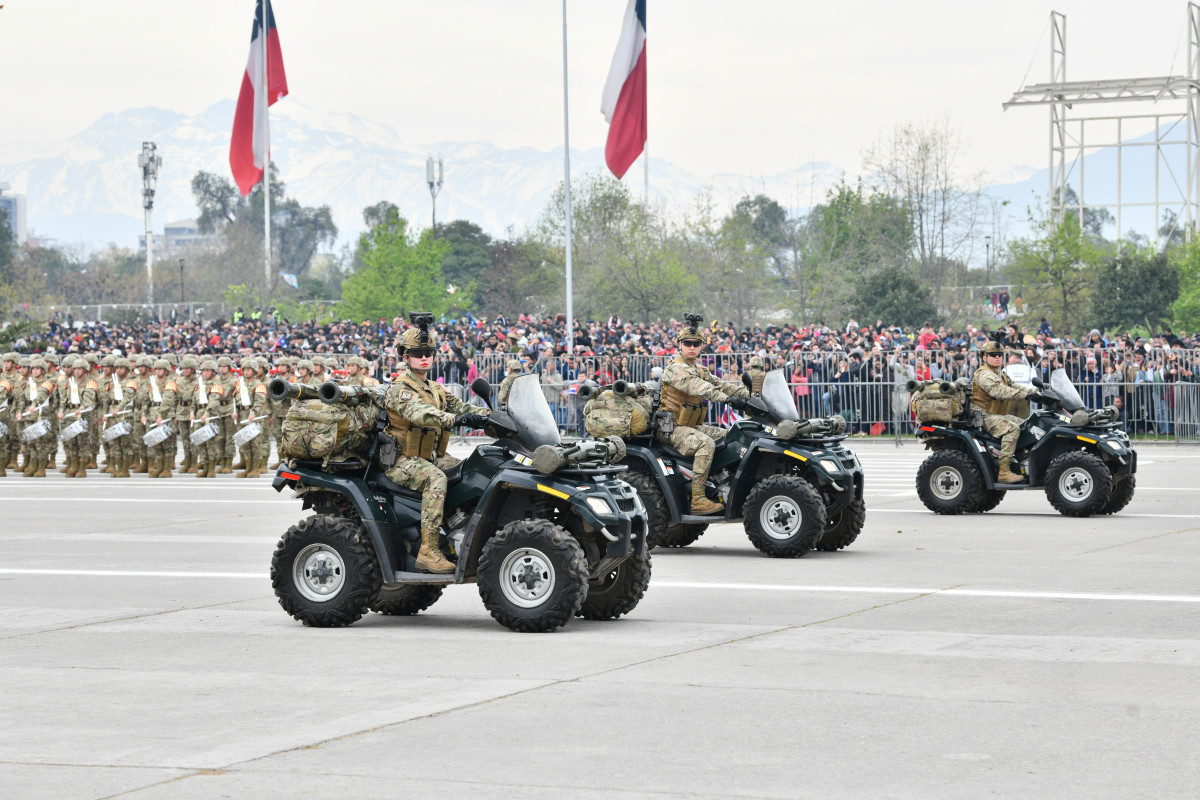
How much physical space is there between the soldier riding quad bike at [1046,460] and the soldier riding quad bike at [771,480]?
3.70 metres

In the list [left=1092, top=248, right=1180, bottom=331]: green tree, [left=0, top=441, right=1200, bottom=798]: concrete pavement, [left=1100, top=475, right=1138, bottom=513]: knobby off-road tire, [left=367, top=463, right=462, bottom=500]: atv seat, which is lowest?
[left=0, top=441, right=1200, bottom=798]: concrete pavement

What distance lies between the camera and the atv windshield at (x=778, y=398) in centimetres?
1491

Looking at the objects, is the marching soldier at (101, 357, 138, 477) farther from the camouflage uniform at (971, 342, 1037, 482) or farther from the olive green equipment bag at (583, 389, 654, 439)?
the camouflage uniform at (971, 342, 1037, 482)

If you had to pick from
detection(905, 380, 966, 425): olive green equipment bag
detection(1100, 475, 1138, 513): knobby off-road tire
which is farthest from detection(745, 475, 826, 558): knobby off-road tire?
detection(1100, 475, 1138, 513): knobby off-road tire

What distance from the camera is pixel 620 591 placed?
10.6 meters

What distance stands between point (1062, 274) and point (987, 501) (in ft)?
109

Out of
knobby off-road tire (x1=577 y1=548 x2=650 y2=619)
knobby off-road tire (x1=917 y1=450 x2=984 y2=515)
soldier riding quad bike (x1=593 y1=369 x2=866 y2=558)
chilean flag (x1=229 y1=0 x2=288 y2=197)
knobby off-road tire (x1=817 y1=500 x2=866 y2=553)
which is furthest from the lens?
chilean flag (x1=229 y1=0 x2=288 y2=197)

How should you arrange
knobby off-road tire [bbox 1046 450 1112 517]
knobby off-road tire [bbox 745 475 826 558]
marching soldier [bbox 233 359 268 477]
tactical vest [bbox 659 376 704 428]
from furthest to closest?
marching soldier [bbox 233 359 268 477] → knobby off-road tire [bbox 1046 450 1112 517] → tactical vest [bbox 659 376 704 428] → knobby off-road tire [bbox 745 475 826 558]

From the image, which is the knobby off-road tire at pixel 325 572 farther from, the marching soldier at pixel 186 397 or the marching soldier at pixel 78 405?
the marching soldier at pixel 78 405

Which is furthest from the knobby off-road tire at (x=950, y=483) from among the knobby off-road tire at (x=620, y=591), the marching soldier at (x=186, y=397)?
the marching soldier at (x=186, y=397)

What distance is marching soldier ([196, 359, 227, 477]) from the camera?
2677 cm

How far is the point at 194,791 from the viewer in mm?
6098

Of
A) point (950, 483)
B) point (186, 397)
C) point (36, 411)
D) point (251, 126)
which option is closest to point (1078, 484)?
point (950, 483)

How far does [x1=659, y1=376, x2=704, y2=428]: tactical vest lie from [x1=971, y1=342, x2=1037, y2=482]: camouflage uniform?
185 inches
